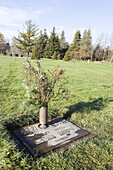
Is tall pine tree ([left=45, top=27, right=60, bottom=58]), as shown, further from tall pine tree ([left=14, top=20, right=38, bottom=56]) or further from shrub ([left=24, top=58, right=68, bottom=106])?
shrub ([left=24, top=58, right=68, bottom=106])

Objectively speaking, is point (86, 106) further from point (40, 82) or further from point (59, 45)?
point (59, 45)

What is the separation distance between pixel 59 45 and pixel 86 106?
3656 cm

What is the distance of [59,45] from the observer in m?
39.3

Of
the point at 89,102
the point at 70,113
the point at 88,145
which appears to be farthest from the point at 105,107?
the point at 88,145

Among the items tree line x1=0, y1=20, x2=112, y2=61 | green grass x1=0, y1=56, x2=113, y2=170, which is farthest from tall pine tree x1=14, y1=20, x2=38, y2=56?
green grass x1=0, y1=56, x2=113, y2=170

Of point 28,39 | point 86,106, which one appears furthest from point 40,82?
point 28,39

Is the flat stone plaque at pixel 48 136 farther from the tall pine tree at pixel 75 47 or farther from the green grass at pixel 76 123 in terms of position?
the tall pine tree at pixel 75 47

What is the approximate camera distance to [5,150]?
6.76 ft

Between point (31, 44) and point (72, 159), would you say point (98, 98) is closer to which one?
point (72, 159)

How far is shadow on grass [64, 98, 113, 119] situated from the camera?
4375 millimetres

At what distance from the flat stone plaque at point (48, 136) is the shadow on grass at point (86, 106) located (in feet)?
3.35

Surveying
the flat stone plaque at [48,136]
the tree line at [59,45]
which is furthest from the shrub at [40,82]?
the tree line at [59,45]

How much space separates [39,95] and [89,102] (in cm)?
299

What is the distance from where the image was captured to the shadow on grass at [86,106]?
438cm
